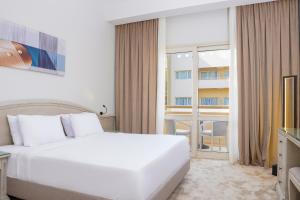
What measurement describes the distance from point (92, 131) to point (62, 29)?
5.30 ft

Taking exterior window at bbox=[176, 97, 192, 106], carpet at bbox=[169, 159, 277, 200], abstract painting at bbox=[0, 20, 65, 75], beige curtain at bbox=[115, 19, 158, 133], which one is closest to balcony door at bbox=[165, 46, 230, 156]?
exterior window at bbox=[176, 97, 192, 106]

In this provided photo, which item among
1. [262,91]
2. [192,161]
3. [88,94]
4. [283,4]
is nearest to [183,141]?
[192,161]

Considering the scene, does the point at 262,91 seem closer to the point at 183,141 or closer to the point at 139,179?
the point at 183,141

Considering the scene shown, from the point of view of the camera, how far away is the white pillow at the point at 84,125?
3.06m

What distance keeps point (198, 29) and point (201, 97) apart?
129 centimetres

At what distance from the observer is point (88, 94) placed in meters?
3.91

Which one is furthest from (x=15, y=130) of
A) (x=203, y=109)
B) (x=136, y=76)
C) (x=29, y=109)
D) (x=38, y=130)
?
(x=203, y=109)

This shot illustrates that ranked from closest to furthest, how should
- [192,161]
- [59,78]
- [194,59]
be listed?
[59,78] → [192,161] → [194,59]

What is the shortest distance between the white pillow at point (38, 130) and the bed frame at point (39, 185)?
0.68ft

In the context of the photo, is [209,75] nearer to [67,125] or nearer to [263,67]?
[263,67]

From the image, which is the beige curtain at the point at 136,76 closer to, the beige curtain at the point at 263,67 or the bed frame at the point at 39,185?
the bed frame at the point at 39,185

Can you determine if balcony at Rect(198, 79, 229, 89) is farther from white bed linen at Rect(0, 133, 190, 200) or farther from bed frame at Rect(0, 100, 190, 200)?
white bed linen at Rect(0, 133, 190, 200)

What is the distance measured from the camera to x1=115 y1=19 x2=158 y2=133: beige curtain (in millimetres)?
4285

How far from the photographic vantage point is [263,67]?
11.7 feet
